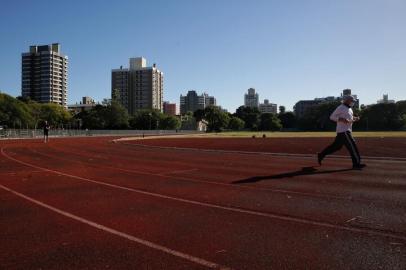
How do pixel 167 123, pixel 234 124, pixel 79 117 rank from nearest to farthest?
pixel 79 117, pixel 167 123, pixel 234 124

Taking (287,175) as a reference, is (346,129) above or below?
above

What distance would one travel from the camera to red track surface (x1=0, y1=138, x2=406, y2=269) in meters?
4.33

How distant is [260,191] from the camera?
27.4 feet

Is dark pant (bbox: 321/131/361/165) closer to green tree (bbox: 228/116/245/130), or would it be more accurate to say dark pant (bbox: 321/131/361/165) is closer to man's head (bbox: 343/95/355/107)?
man's head (bbox: 343/95/355/107)

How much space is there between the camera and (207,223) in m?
5.84

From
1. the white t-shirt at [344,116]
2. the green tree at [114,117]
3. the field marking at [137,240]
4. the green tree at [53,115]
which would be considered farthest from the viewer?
the green tree at [53,115]

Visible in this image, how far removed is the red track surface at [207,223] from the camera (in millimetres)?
4328

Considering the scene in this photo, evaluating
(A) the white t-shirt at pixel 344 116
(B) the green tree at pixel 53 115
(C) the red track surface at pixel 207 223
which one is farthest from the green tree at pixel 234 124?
(C) the red track surface at pixel 207 223

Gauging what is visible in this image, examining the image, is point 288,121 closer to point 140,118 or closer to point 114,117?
point 140,118

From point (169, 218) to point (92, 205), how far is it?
1.78m

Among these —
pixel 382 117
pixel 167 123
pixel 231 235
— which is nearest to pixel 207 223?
pixel 231 235

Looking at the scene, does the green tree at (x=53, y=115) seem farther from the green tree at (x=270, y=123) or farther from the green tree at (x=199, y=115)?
the green tree at (x=270, y=123)

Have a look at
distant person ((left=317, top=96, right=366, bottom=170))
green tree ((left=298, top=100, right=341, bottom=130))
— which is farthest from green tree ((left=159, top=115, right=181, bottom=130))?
distant person ((left=317, top=96, right=366, bottom=170))

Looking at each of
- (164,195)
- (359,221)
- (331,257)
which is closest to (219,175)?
(164,195)
